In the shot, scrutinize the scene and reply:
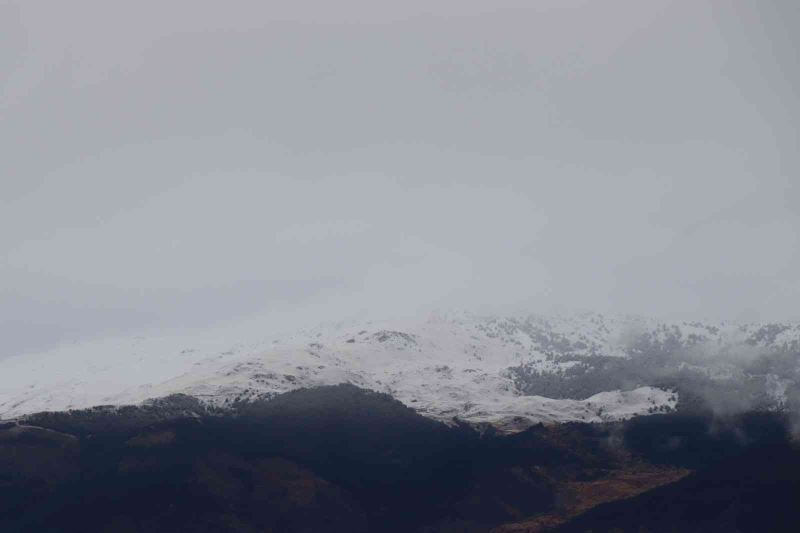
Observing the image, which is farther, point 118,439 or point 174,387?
point 174,387

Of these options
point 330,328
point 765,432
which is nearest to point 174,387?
point 330,328

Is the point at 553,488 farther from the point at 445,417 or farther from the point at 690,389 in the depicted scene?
the point at 690,389

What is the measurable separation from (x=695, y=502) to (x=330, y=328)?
86.2 meters

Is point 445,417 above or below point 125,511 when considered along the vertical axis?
above

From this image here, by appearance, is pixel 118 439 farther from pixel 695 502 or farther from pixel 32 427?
pixel 695 502

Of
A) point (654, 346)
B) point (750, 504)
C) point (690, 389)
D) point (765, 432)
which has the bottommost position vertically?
point (750, 504)

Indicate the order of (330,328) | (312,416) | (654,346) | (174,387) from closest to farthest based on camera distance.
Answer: (312,416) → (174,387) → (654,346) → (330,328)

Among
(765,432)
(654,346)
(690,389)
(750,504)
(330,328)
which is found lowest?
(750,504)

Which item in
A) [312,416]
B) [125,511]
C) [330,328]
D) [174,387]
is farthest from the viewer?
[330,328]

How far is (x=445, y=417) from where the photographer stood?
4400 inches

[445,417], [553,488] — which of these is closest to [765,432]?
[553,488]

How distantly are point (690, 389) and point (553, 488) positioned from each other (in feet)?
94.7

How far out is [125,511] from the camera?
9125cm

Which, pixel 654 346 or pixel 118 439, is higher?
pixel 654 346
